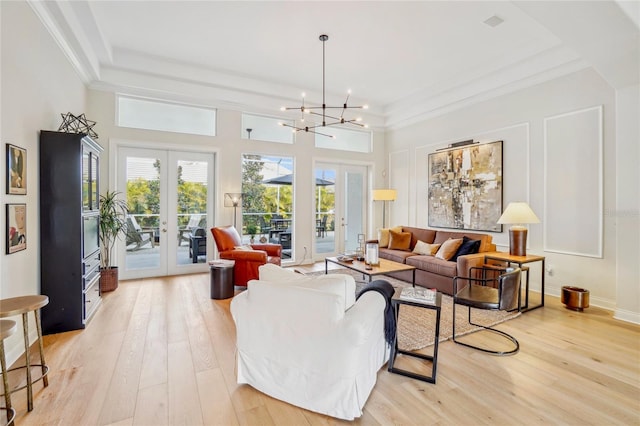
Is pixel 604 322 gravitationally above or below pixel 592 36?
below

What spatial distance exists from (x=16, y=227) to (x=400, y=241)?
525 centimetres

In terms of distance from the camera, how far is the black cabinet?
3.05 m

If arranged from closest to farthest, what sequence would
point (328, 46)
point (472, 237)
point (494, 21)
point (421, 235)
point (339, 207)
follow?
1. point (494, 21)
2. point (328, 46)
3. point (472, 237)
4. point (421, 235)
5. point (339, 207)

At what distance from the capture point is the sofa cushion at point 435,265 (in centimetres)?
437

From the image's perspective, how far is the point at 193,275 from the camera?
5523 mm

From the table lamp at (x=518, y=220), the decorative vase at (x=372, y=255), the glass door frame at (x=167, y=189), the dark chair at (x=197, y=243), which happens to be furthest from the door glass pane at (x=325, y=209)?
the table lamp at (x=518, y=220)

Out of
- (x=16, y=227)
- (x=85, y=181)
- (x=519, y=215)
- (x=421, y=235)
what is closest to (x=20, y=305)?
(x=16, y=227)

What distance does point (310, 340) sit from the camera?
6.31 ft

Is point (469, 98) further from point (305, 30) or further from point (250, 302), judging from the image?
point (250, 302)

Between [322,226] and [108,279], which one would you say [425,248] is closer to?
[322,226]

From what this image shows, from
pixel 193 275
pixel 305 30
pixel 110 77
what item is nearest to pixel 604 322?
pixel 305 30

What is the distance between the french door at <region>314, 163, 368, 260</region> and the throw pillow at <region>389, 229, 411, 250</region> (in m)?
1.53

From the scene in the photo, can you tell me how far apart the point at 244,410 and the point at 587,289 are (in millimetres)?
4521

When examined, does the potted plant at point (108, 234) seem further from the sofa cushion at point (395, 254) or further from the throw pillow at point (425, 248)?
the throw pillow at point (425, 248)
